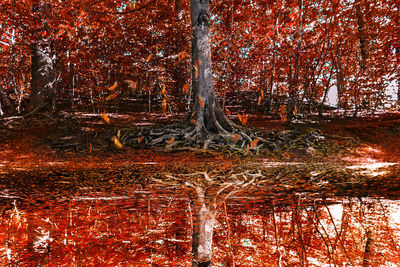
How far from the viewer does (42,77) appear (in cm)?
873

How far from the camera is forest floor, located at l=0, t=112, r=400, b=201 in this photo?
2408mm

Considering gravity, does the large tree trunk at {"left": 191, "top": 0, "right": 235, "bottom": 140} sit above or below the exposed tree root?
above

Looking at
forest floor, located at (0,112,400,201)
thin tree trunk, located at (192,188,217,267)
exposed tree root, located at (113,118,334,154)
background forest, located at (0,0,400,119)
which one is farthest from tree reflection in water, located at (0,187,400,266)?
background forest, located at (0,0,400,119)

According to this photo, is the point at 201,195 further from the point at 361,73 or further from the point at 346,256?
the point at 361,73

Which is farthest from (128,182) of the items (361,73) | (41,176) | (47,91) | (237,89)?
(237,89)

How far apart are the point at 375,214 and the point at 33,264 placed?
182cm

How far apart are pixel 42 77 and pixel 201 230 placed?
32.7 feet

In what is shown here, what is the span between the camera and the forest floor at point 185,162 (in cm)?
241

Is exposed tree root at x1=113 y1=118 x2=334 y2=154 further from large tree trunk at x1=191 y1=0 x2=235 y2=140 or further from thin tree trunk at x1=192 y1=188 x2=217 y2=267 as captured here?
thin tree trunk at x1=192 y1=188 x2=217 y2=267

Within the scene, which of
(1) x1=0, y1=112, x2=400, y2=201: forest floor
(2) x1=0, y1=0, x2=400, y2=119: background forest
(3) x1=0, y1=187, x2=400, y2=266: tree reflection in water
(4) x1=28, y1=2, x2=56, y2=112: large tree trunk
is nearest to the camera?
(3) x1=0, y1=187, x2=400, y2=266: tree reflection in water

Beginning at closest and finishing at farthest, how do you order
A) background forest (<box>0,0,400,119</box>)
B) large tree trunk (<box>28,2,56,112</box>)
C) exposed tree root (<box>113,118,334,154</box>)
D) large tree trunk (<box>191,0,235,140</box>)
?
exposed tree root (<box>113,118,334,154</box>), large tree trunk (<box>191,0,235,140</box>), background forest (<box>0,0,400,119</box>), large tree trunk (<box>28,2,56,112</box>)

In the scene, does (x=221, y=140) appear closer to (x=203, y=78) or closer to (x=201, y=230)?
(x=203, y=78)

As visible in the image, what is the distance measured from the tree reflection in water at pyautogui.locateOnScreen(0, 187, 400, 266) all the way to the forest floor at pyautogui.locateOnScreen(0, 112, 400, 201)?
0.51 meters

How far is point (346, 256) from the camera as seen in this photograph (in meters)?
0.94
